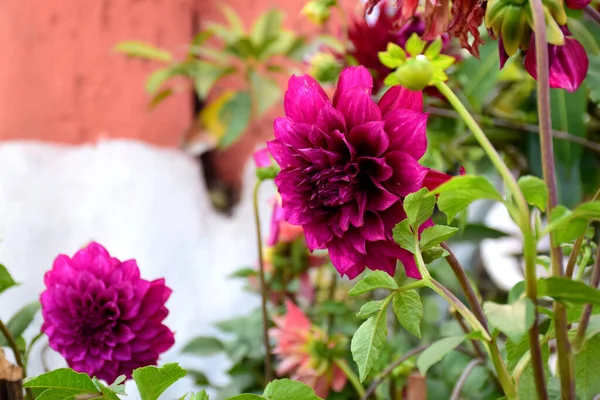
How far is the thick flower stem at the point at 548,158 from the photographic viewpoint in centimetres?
20

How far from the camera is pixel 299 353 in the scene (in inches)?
19.8

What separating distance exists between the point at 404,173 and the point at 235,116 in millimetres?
555

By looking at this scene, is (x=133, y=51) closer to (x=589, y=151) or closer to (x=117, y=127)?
(x=117, y=127)

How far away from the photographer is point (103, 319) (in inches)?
12.4

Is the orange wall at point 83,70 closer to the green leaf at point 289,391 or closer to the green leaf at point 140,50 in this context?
the green leaf at point 140,50

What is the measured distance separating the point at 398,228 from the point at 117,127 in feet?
1.96

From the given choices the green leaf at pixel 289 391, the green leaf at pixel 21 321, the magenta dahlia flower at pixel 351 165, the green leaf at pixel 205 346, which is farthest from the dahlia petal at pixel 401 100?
the green leaf at pixel 205 346

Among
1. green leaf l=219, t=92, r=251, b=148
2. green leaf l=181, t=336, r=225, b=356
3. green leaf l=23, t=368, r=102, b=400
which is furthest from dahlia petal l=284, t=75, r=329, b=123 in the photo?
green leaf l=219, t=92, r=251, b=148

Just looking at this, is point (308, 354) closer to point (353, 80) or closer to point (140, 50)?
point (353, 80)

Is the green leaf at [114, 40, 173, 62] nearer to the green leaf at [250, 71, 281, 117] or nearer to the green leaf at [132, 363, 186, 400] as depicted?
the green leaf at [250, 71, 281, 117]

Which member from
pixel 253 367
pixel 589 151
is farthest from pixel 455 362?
pixel 589 151

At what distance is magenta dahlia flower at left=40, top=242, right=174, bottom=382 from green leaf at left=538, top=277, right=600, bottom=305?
188mm

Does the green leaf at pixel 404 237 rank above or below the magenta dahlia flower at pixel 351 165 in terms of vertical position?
below

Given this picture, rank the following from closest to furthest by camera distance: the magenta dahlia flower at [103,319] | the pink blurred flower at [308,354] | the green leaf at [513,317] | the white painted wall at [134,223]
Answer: the green leaf at [513,317] < the magenta dahlia flower at [103,319] < the pink blurred flower at [308,354] < the white painted wall at [134,223]
